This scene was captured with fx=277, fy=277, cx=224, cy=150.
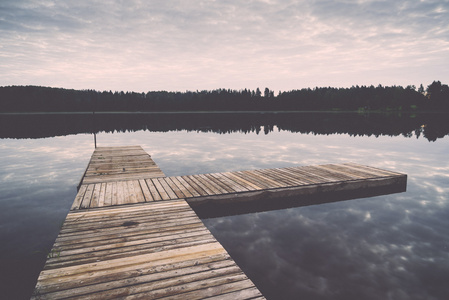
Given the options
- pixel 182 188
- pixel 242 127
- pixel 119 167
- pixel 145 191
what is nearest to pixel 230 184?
pixel 182 188

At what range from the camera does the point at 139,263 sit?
→ 4.16 metres

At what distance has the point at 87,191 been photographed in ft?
26.3

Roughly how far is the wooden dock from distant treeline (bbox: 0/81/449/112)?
119412 millimetres

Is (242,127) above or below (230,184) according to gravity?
above

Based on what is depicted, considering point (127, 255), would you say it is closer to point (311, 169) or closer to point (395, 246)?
point (395, 246)

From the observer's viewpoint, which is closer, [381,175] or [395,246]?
[395,246]

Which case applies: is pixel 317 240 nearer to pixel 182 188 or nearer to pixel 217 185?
pixel 217 185

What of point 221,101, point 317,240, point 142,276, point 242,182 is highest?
point 221,101

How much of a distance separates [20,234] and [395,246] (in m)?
9.45

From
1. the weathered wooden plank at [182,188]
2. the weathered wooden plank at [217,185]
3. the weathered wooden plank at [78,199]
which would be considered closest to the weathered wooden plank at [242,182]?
the weathered wooden plank at [217,185]

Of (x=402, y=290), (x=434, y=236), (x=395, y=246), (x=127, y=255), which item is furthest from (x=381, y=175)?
(x=127, y=255)

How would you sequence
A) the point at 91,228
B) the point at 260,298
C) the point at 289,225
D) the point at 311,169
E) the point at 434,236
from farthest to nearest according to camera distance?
1. the point at 311,169
2. the point at 289,225
3. the point at 434,236
4. the point at 91,228
5. the point at 260,298

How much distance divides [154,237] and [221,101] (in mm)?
125253

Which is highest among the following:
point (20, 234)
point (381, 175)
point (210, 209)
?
point (381, 175)
